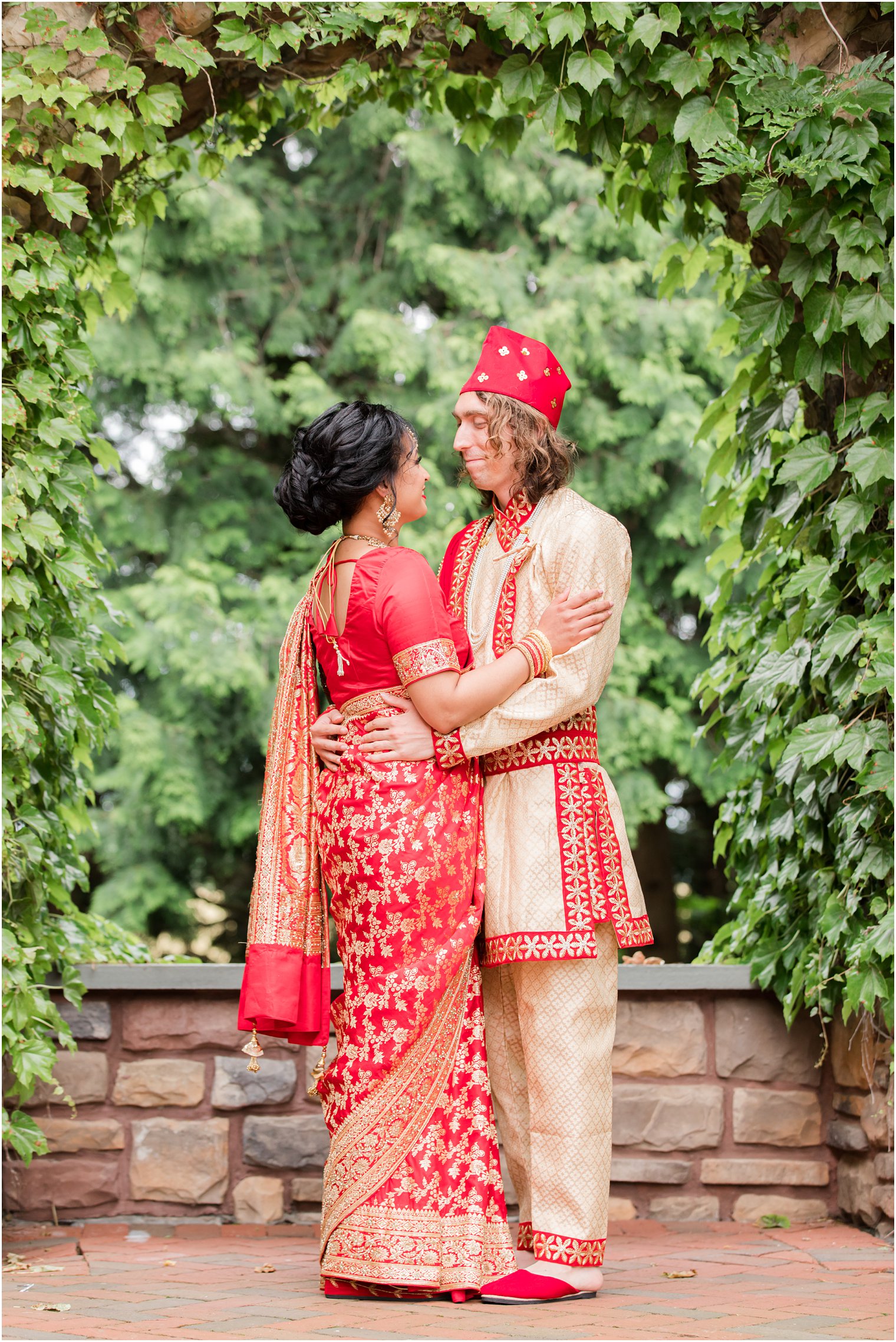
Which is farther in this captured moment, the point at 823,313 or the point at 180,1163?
Answer: the point at 180,1163

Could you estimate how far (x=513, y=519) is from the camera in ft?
9.45

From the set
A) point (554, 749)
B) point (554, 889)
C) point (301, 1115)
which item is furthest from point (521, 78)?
point (301, 1115)

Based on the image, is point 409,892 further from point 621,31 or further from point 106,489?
point 106,489

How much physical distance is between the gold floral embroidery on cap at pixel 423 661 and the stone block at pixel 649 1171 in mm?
1566

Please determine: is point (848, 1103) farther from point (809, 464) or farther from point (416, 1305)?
point (809, 464)

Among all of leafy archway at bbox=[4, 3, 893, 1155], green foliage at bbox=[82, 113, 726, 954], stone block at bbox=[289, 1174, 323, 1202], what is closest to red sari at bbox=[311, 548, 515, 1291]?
leafy archway at bbox=[4, 3, 893, 1155]

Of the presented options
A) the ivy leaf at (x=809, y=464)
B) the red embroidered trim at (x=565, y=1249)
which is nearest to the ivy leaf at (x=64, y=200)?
the ivy leaf at (x=809, y=464)

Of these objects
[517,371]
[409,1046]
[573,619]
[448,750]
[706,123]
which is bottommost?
[409,1046]

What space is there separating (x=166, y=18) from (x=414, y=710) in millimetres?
1627

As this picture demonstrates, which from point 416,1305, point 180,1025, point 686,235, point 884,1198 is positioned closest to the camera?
point 416,1305

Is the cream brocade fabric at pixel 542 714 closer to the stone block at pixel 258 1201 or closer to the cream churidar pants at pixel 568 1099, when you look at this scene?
the cream churidar pants at pixel 568 1099

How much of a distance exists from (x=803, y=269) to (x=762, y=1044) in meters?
1.88

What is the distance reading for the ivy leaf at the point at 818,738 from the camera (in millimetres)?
2971

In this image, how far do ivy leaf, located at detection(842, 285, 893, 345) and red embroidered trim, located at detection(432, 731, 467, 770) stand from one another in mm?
1177
